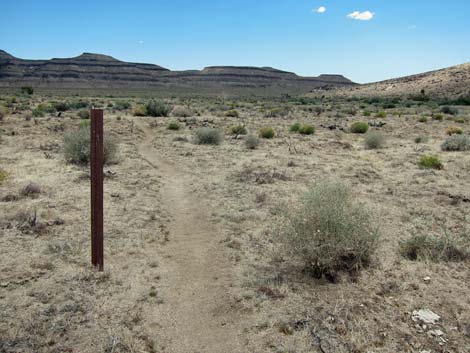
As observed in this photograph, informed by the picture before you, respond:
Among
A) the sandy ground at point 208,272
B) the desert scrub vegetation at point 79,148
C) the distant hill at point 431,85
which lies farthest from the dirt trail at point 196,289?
the distant hill at point 431,85

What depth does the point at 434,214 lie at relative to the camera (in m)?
9.64

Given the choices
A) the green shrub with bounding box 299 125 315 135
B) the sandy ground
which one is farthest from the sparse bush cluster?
the sandy ground

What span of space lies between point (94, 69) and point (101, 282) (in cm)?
13517

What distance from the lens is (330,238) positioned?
613cm

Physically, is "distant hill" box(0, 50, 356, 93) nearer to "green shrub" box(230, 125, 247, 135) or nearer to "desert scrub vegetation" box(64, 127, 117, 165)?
"green shrub" box(230, 125, 247, 135)

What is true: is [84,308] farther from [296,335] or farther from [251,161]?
[251,161]

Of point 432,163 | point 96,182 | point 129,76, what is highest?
point 129,76

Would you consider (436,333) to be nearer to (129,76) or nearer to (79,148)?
(79,148)

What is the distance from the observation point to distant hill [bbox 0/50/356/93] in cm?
11419

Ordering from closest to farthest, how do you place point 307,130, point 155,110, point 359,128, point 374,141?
point 374,141, point 307,130, point 359,128, point 155,110

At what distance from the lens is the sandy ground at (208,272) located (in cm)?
478

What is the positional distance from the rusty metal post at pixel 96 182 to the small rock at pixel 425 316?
177 inches

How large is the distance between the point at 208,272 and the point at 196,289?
2.01ft

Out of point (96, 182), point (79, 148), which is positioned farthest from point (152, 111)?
point (96, 182)
